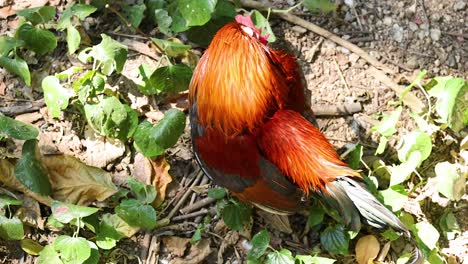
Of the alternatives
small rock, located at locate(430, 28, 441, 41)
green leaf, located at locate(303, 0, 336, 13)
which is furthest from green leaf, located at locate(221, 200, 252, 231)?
small rock, located at locate(430, 28, 441, 41)

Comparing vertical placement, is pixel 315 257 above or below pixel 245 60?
below

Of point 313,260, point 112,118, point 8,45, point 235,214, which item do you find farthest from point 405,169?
point 8,45

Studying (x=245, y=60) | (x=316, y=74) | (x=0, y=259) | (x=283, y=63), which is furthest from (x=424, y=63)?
(x=0, y=259)

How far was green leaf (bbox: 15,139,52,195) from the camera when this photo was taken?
10.5 feet

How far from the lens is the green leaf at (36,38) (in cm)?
348

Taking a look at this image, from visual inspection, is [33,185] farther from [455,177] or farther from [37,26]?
[455,177]

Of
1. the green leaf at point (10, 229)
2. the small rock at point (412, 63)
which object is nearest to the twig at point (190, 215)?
the green leaf at point (10, 229)

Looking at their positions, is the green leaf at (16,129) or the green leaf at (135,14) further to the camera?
the green leaf at (135,14)

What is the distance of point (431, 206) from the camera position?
11.4 feet

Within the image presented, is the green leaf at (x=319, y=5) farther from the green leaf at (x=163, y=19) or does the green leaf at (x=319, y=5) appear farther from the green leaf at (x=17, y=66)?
the green leaf at (x=17, y=66)

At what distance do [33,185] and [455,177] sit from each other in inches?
82.3

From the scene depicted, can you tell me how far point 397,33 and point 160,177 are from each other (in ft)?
5.27

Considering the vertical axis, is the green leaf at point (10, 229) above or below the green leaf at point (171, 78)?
below

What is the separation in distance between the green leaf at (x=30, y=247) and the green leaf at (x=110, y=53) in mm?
970
